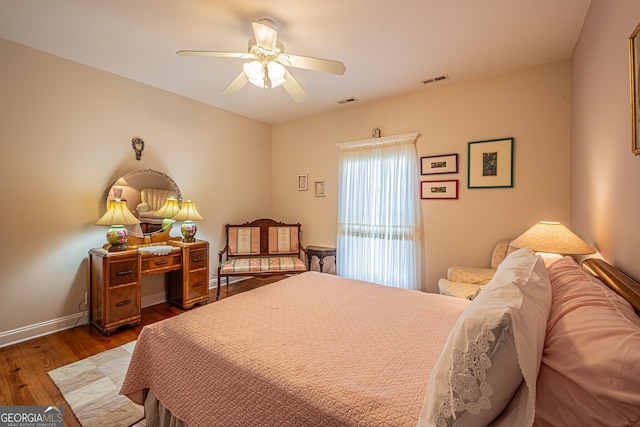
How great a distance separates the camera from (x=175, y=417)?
4.52 ft

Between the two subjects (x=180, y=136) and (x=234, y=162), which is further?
(x=234, y=162)

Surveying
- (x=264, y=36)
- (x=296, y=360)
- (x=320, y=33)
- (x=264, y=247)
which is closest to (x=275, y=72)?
(x=264, y=36)

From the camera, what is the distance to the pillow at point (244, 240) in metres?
4.15

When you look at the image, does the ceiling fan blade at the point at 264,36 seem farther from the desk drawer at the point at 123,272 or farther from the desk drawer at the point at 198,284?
the desk drawer at the point at 198,284

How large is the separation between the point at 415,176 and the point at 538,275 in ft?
8.35

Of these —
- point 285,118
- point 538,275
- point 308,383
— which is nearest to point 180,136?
point 285,118

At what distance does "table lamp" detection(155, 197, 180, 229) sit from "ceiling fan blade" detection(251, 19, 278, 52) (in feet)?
7.74

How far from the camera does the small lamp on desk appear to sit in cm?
181

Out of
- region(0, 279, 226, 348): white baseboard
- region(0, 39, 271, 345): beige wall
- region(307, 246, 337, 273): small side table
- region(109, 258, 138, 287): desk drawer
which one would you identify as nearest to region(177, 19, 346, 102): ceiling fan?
region(0, 39, 271, 345): beige wall

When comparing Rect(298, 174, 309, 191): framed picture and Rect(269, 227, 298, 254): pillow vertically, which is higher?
Rect(298, 174, 309, 191): framed picture

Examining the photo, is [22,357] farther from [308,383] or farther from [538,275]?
[538,275]

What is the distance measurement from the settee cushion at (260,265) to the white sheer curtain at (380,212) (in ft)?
2.44

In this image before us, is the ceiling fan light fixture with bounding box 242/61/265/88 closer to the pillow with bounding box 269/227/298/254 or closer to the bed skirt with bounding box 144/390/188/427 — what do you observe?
the bed skirt with bounding box 144/390/188/427

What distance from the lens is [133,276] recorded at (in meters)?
2.85
